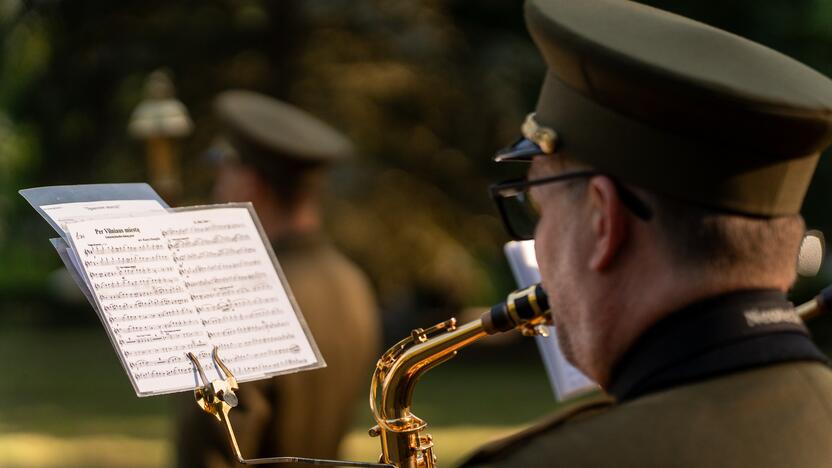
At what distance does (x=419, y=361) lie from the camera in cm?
271

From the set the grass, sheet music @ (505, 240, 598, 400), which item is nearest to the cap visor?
sheet music @ (505, 240, 598, 400)

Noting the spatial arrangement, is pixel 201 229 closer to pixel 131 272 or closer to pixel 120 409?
pixel 131 272

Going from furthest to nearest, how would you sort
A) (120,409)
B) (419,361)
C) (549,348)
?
(120,409) → (549,348) → (419,361)

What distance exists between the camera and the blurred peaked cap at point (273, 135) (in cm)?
579

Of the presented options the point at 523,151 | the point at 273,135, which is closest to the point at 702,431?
the point at 523,151

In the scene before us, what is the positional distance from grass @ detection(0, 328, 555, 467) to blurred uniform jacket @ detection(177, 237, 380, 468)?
6.26 metres

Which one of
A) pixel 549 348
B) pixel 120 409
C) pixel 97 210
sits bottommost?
pixel 120 409

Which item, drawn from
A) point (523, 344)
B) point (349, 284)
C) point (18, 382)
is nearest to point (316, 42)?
point (523, 344)

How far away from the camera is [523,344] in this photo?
18.0 m

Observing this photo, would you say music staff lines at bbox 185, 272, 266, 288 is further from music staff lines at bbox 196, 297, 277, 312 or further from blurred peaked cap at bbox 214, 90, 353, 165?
blurred peaked cap at bbox 214, 90, 353, 165

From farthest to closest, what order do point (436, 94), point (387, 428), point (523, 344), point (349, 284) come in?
point (523, 344) → point (436, 94) → point (349, 284) → point (387, 428)

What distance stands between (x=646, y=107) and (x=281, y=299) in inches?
34.1

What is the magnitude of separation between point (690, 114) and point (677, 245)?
0.17 m

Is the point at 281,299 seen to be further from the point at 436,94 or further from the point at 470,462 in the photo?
the point at 436,94
